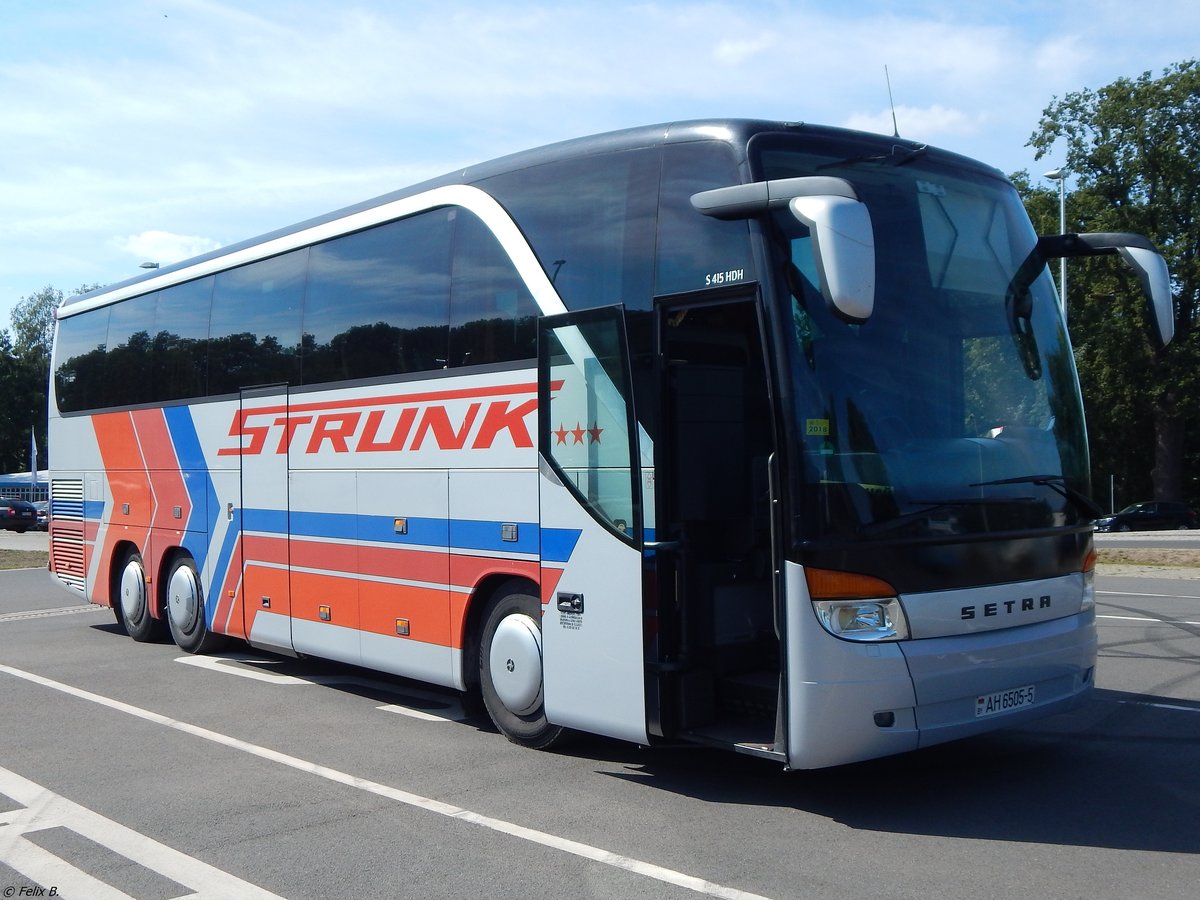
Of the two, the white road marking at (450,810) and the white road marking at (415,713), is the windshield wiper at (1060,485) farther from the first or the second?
the white road marking at (415,713)

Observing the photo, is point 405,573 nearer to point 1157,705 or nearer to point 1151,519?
point 1157,705

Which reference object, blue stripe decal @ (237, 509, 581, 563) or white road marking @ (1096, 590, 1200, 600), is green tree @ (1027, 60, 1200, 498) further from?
blue stripe decal @ (237, 509, 581, 563)

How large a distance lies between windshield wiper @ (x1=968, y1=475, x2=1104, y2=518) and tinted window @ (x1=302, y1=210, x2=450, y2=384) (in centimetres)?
398

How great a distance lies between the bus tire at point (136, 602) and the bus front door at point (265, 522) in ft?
8.64

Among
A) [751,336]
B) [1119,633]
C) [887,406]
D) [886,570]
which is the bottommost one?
[1119,633]

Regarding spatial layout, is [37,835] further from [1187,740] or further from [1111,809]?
[1187,740]

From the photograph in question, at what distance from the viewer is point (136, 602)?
1343 centimetres

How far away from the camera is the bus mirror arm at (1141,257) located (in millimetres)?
6867

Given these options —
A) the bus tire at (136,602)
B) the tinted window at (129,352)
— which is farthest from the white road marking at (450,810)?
the tinted window at (129,352)

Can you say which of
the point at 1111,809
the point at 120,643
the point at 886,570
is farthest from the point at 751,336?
the point at 120,643

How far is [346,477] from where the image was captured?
964 cm

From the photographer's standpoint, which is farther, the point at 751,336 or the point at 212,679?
the point at 212,679

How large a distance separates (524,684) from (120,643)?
A: 770cm

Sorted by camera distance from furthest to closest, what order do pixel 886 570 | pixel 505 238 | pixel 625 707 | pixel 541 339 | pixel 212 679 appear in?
1. pixel 212 679
2. pixel 505 238
3. pixel 541 339
4. pixel 625 707
5. pixel 886 570
